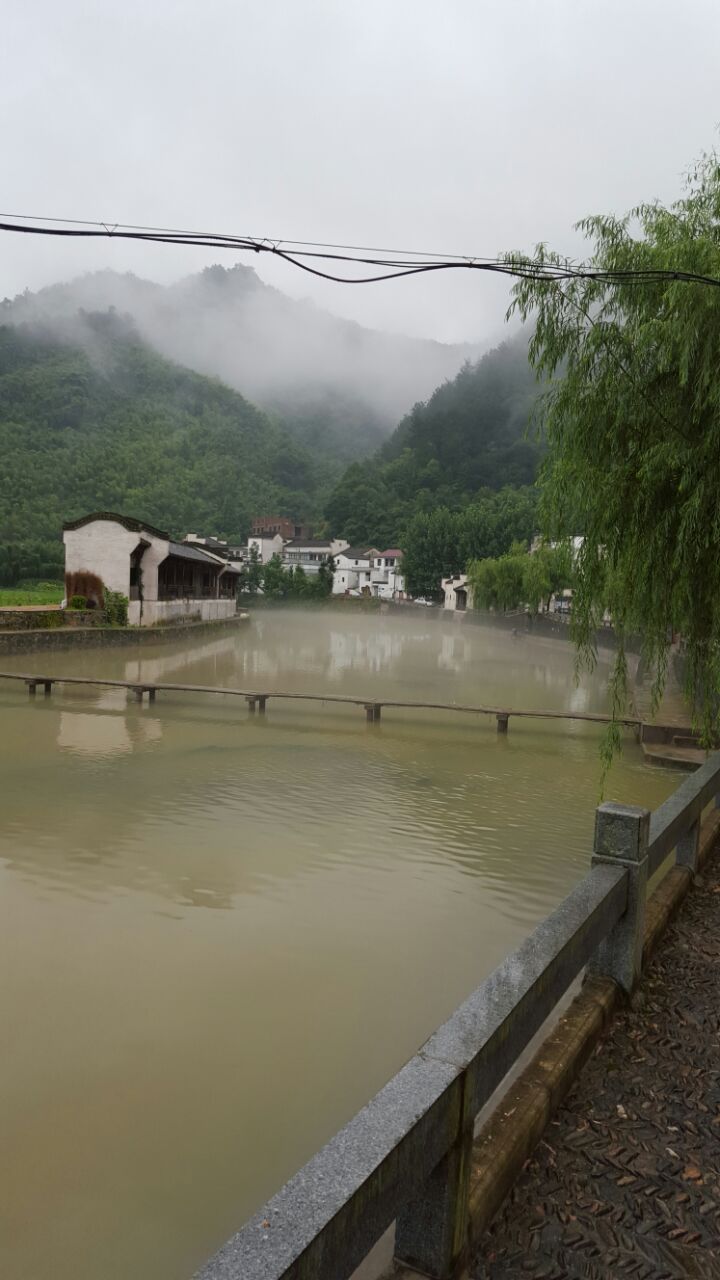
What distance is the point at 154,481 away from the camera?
103m

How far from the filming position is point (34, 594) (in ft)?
163

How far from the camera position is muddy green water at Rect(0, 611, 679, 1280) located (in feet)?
13.1

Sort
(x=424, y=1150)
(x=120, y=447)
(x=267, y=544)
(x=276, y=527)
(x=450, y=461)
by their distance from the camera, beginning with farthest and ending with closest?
(x=450, y=461), (x=276, y=527), (x=267, y=544), (x=120, y=447), (x=424, y=1150)

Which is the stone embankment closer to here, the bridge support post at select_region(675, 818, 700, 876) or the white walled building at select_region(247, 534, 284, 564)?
the bridge support post at select_region(675, 818, 700, 876)

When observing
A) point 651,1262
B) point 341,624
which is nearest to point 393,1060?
point 651,1262

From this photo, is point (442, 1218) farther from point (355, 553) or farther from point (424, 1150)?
point (355, 553)

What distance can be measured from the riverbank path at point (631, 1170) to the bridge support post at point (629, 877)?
0.70ft

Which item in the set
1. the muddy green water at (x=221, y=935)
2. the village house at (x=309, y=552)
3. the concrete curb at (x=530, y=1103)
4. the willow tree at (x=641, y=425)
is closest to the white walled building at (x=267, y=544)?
the village house at (x=309, y=552)

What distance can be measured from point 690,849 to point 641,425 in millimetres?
3283

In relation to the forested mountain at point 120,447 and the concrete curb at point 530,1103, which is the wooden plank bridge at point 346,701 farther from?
the forested mountain at point 120,447

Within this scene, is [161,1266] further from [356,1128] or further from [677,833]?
[677,833]

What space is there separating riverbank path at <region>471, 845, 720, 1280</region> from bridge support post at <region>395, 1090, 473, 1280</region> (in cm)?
21

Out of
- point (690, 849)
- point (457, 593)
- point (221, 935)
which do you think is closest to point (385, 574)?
point (457, 593)

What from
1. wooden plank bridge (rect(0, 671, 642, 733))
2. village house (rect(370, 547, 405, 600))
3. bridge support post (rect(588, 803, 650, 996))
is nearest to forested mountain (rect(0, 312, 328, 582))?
village house (rect(370, 547, 405, 600))
